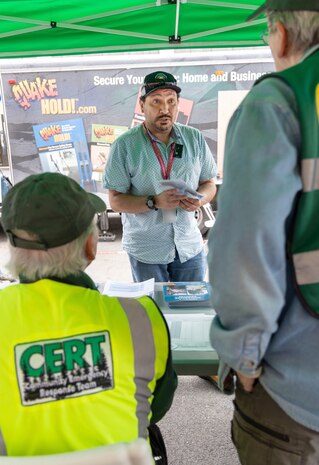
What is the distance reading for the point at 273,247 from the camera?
2.72ft

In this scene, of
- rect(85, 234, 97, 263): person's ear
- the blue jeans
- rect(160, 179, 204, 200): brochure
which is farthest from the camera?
the blue jeans

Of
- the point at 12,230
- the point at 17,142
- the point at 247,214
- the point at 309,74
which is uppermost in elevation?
the point at 309,74

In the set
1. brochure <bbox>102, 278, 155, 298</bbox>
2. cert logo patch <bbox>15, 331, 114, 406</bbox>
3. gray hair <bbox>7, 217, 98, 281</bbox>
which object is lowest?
brochure <bbox>102, 278, 155, 298</bbox>

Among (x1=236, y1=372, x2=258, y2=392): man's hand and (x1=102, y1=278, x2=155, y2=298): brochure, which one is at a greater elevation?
(x1=236, y1=372, x2=258, y2=392): man's hand

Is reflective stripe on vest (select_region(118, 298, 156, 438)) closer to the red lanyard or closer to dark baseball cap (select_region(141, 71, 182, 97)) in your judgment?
the red lanyard

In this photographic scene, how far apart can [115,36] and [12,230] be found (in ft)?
8.32

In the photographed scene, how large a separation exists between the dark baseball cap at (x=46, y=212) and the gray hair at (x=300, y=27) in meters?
0.62

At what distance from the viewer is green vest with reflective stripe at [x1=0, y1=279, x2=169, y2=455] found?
92cm

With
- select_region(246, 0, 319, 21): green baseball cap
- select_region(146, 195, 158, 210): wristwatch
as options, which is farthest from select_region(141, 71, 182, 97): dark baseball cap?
select_region(246, 0, 319, 21): green baseball cap

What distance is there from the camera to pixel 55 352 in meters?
0.95

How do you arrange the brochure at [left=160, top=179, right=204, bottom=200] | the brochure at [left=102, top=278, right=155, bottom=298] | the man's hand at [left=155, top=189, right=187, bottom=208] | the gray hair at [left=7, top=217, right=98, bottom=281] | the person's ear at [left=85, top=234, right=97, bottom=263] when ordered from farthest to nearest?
the man's hand at [left=155, top=189, right=187, bottom=208] → the brochure at [left=160, top=179, right=204, bottom=200] → the brochure at [left=102, top=278, right=155, bottom=298] → the person's ear at [left=85, top=234, right=97, bottom=263] → the gray hair at [left=7, top=217, right=98, bottom=281]

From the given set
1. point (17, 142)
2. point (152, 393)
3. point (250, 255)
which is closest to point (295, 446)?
point (152, 393)

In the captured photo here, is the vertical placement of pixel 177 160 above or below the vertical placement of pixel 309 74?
below

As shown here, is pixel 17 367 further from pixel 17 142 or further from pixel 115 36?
pixel 17 142
